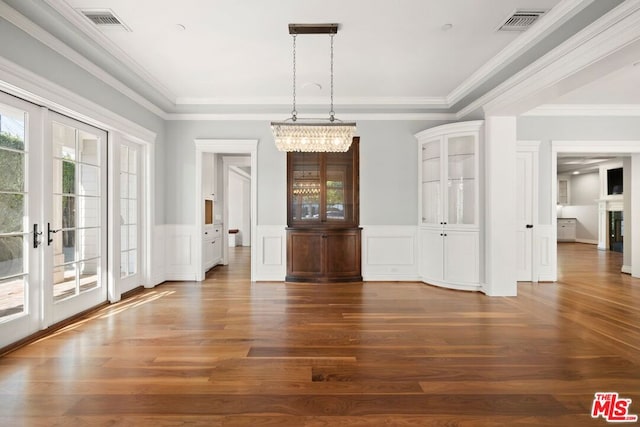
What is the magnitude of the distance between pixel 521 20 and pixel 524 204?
125 inches

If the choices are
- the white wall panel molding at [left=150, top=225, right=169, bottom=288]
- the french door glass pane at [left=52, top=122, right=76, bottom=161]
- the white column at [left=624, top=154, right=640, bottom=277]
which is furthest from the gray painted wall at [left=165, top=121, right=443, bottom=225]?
the white column at [left=624, top=154, right=640, bottom=277]

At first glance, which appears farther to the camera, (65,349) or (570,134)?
(570,134)

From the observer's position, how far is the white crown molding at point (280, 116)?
525cm

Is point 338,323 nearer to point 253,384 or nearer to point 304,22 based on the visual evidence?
point 253,384

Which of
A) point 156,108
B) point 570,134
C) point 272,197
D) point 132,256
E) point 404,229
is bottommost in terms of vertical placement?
A: point 132,256

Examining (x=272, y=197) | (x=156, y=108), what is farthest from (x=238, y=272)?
(x=156, y=108)

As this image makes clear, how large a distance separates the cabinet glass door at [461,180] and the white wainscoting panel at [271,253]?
2670 mm

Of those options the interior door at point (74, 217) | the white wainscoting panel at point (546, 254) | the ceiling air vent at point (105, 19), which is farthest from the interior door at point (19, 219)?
the white wainscoting panel at point (546, 254)

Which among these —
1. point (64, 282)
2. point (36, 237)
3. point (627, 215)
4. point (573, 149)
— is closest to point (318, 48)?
A: point (36, 237)

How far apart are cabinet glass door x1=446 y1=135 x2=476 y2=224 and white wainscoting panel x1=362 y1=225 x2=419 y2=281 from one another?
0.78 meters

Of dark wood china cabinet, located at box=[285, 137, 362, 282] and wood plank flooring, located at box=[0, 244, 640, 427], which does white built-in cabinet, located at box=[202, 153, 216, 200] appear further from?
wood plank flooring, located at box=[0, 244, 640, 427]

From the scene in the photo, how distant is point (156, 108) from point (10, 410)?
423 centimetres

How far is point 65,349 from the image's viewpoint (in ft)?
8.79

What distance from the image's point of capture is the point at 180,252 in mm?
5344
